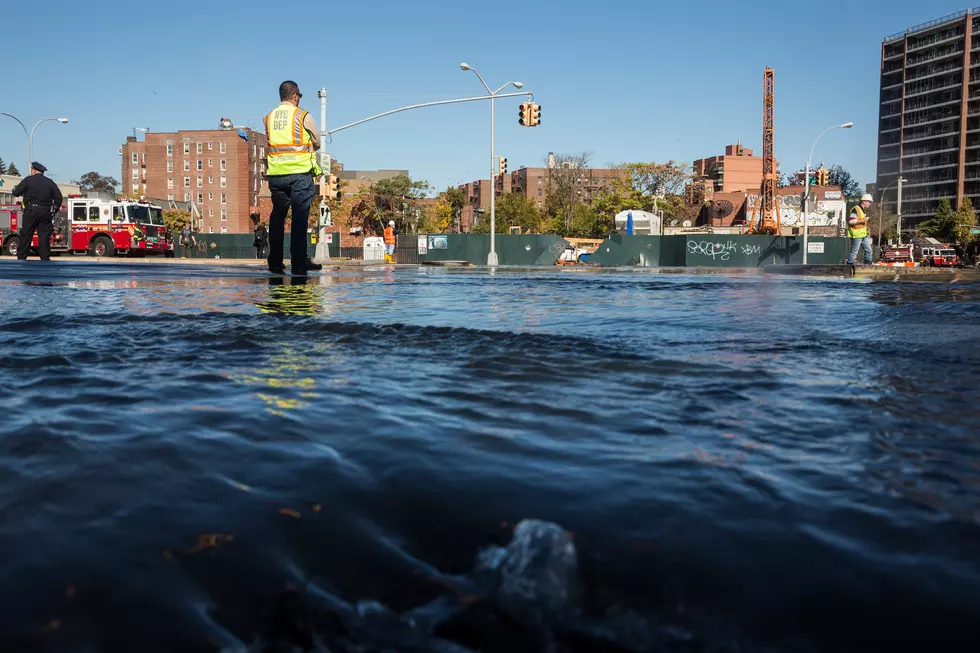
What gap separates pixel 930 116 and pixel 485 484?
169m

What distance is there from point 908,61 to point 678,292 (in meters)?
168

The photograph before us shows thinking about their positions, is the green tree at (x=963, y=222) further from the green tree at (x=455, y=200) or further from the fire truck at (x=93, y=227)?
the fire truck at (x=93, y=227)

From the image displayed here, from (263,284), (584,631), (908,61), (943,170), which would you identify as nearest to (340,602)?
(584,631)

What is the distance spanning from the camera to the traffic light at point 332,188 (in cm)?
2858

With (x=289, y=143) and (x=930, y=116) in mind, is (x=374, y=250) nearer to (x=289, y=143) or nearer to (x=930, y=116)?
(x=289, y=143)

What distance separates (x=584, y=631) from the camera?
1078mm

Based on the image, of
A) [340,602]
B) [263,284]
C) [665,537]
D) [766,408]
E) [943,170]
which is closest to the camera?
[340,602]

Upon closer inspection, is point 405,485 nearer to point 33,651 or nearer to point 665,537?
point 665,537

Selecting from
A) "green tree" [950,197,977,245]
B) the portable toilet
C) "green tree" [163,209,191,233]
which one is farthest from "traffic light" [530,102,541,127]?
"green tree" [950,197,977,245]

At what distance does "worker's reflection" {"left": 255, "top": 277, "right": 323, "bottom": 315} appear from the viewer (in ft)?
16.8

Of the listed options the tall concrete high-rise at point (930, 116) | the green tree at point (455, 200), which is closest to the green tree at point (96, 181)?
the green tree at point (455, 200)

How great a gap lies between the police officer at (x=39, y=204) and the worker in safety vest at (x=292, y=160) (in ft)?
23.7

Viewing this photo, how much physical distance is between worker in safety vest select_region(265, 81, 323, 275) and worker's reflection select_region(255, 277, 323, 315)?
0.77 m

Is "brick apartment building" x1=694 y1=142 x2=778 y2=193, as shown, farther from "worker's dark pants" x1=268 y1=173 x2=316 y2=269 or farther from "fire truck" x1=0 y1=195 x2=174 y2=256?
"worker's dark pants" x1=268 y1=173 x2=316 y2=269
